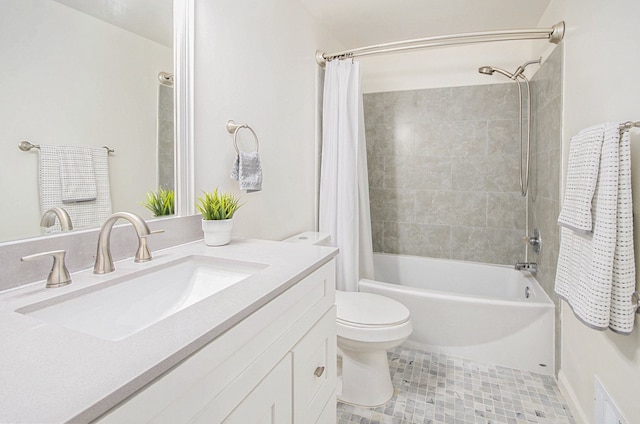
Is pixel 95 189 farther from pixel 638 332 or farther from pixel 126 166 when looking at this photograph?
pixel 638 332

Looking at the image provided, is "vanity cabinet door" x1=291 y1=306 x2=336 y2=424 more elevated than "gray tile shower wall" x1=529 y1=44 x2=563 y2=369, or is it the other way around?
"gray tile shower wall" x1=529 y1=44 x2=563 y2=369

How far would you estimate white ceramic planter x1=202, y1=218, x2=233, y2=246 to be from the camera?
125cm

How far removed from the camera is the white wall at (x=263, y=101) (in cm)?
143

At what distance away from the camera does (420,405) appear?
68.1 inches

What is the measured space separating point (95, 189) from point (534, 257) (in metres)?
2.71

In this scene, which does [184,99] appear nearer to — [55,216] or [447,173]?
[55,216]

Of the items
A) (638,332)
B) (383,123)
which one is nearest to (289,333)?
(638,332)

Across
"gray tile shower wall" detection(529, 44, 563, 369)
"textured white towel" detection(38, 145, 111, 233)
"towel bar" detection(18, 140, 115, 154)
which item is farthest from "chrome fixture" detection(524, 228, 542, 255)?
"towel bar" detection(18, 140, 115, 154)

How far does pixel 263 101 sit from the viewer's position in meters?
1.81

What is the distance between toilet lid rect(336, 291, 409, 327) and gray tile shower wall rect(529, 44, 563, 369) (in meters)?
0.94

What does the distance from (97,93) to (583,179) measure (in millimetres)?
1755

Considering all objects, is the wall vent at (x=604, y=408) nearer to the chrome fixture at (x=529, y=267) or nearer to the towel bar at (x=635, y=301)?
the towel bar at (x=635, y=301)

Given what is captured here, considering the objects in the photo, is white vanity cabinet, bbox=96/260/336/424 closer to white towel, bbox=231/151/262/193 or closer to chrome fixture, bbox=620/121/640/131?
white towel, bbox=231/151/262/193

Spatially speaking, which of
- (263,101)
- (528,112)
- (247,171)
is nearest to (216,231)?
(247,171)
